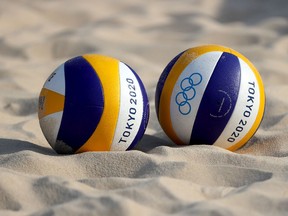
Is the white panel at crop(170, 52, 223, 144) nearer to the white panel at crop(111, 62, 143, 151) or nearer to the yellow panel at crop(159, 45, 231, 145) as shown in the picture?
the yellow panel at crop(159, 45, 231, 145)

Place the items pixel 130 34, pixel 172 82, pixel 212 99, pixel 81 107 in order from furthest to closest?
pixel 130 34
pixel 172 82
pixel 212 99
pixel 81 107

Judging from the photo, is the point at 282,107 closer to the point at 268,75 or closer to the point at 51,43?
the point at 268,75

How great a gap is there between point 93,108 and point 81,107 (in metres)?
0.06

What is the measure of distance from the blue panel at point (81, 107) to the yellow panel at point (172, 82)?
43 centimetres

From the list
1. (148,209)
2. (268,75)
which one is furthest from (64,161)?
(268,75)

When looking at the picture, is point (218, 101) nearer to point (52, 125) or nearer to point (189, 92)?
point (189, 92)

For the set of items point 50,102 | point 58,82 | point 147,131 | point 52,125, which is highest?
point 58,82

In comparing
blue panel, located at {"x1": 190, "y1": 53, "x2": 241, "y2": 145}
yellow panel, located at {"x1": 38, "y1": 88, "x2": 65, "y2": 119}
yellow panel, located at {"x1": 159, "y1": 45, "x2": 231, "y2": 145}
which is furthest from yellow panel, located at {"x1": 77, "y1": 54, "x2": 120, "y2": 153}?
blue panel, located at {"x1": 190, "y1": 53, "x2": 241, "y2": 145}

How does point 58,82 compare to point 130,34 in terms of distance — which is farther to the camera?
point 130,34

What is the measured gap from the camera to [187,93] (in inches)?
162

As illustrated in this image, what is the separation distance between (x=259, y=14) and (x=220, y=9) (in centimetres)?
48

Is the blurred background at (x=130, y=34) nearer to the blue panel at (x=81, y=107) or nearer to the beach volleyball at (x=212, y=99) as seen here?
the beach volleyball at (x=212, y=99)

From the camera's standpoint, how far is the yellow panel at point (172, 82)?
13.7 feet

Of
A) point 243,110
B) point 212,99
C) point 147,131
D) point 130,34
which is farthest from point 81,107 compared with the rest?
point 130,34
